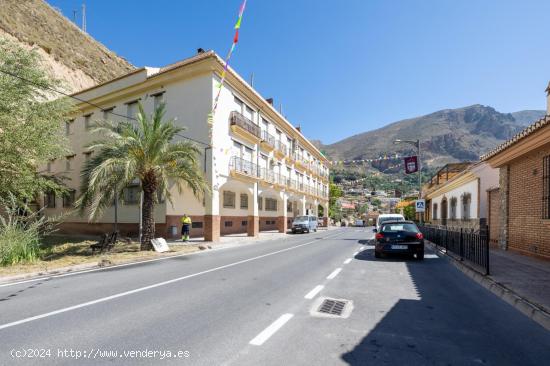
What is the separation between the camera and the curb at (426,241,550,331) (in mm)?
4871

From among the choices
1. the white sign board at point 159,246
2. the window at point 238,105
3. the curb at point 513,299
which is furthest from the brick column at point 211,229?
the curb at point 513,299

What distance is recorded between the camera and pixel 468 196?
2031 cm

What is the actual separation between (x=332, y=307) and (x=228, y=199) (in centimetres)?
2222

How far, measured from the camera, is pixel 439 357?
3.60m

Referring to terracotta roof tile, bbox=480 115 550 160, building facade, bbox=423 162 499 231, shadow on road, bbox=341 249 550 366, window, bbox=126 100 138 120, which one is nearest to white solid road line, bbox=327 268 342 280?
shadow on road, bbox=341 249 550 366

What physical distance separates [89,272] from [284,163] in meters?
26.2

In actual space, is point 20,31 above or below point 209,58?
above

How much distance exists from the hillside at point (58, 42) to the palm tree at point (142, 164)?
28.6m

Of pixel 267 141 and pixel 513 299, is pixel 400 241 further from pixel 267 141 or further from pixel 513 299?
pixel 267 141

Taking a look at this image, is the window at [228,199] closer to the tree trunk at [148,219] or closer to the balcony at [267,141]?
the balcony at [267,141]


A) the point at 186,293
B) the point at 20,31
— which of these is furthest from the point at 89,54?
the point at 186,293

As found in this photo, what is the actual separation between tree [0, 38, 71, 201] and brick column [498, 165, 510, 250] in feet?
68.7

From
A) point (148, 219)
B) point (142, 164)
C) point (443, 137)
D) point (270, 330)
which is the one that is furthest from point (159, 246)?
point (443, 137)

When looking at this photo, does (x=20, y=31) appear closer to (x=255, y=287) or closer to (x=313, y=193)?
(x=313, y=193)
